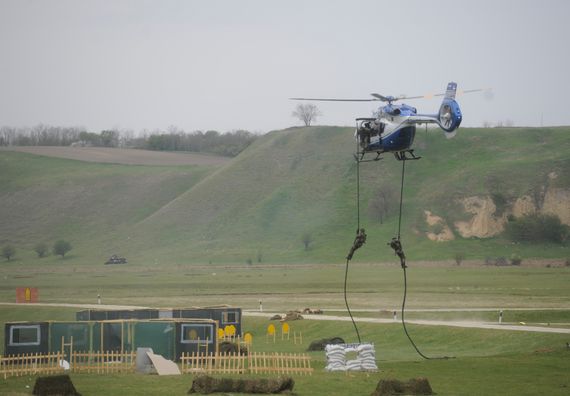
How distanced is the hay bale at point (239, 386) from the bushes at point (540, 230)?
133m

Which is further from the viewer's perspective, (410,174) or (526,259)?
(410,174)

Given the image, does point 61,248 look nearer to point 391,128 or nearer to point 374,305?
point 374,305

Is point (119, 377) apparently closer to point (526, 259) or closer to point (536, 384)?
point (536, 384)

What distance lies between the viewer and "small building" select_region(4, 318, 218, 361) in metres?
42.7

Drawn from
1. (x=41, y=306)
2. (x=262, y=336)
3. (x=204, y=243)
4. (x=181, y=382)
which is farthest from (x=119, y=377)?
(x=204, y=243)

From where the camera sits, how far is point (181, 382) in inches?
1415

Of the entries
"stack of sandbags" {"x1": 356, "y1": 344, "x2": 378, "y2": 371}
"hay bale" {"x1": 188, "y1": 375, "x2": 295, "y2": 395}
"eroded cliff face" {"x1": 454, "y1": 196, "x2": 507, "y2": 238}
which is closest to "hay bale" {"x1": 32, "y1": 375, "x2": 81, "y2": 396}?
"hay bale" {"x1": 188, "y1": 375, "x2": 295, "y2": 395}

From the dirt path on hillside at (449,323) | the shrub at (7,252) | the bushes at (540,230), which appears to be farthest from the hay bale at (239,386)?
the bushes at (540,230)

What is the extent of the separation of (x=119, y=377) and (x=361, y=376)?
9.16 meters

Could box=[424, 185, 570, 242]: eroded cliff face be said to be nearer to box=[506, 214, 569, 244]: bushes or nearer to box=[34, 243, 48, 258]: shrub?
box=[506, 214, 569, 244]: bushes

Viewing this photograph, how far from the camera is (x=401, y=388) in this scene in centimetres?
3095

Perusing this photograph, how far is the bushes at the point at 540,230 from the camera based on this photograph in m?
160

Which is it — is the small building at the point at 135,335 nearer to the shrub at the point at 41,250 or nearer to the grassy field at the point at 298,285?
the grassy field at the point at 298,285

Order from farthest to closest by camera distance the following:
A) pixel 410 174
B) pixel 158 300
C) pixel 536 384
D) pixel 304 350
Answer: pixel 410 174 < pixel 158 300 < pixel 304 350 < pixel 536 384
